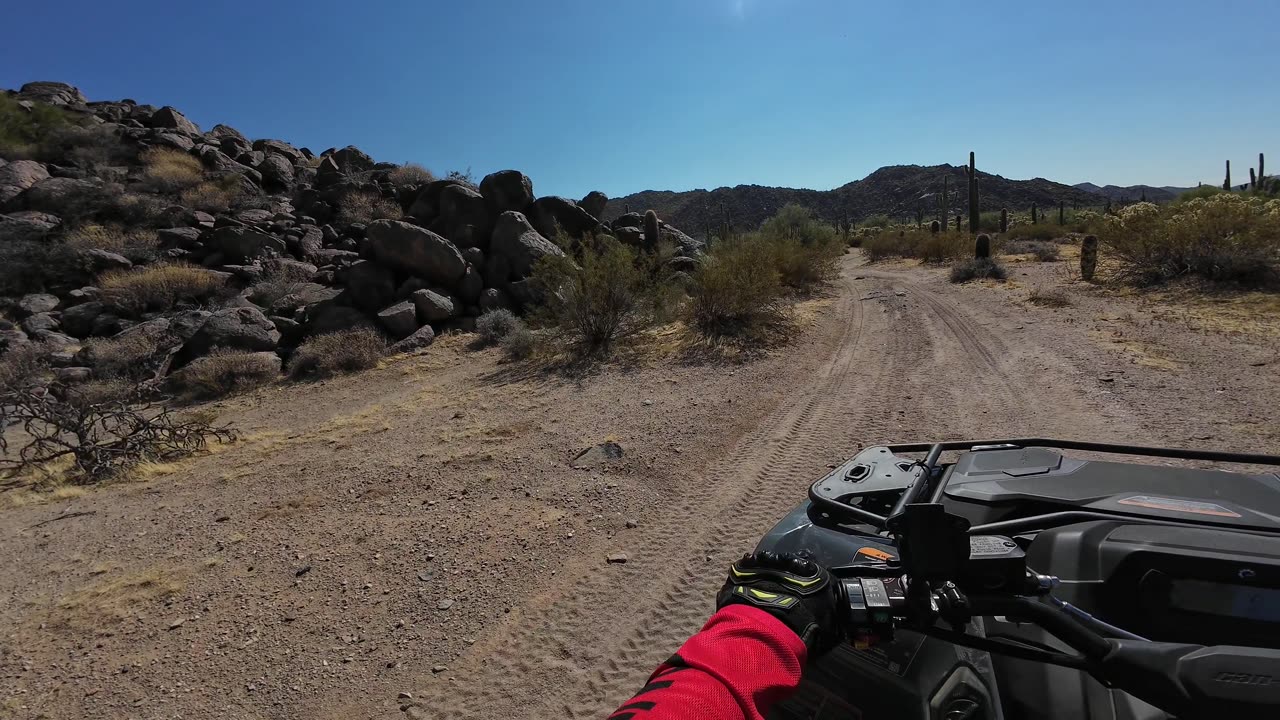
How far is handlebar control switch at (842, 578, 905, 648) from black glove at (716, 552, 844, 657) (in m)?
0.05

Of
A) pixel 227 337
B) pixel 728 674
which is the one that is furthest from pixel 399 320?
pixel 728 674

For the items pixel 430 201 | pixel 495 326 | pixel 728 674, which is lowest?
pixel 728 674

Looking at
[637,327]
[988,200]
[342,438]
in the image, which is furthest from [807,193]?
[342,438]

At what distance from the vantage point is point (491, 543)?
4543mm

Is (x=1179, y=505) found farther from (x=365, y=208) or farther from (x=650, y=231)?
(x=365, y=208)

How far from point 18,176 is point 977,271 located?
110ft

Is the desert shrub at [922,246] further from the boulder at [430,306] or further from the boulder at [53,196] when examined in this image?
the boulder at [53,196]

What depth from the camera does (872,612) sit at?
52.7 inches

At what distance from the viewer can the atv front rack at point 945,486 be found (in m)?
1.62

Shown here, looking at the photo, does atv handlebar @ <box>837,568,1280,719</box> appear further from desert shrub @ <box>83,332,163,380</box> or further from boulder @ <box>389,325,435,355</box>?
desert shrub @ <box>83,332,163,380</box>

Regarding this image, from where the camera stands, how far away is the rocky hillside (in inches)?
529

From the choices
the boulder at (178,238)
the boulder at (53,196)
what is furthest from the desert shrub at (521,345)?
the boulder at (53,196)

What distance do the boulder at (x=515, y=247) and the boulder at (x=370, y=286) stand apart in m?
2.74

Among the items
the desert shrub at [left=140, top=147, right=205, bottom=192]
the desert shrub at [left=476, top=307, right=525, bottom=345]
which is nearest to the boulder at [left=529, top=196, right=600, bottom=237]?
the desert shrub at [left=476, top=307, right=525, bottom=345]
